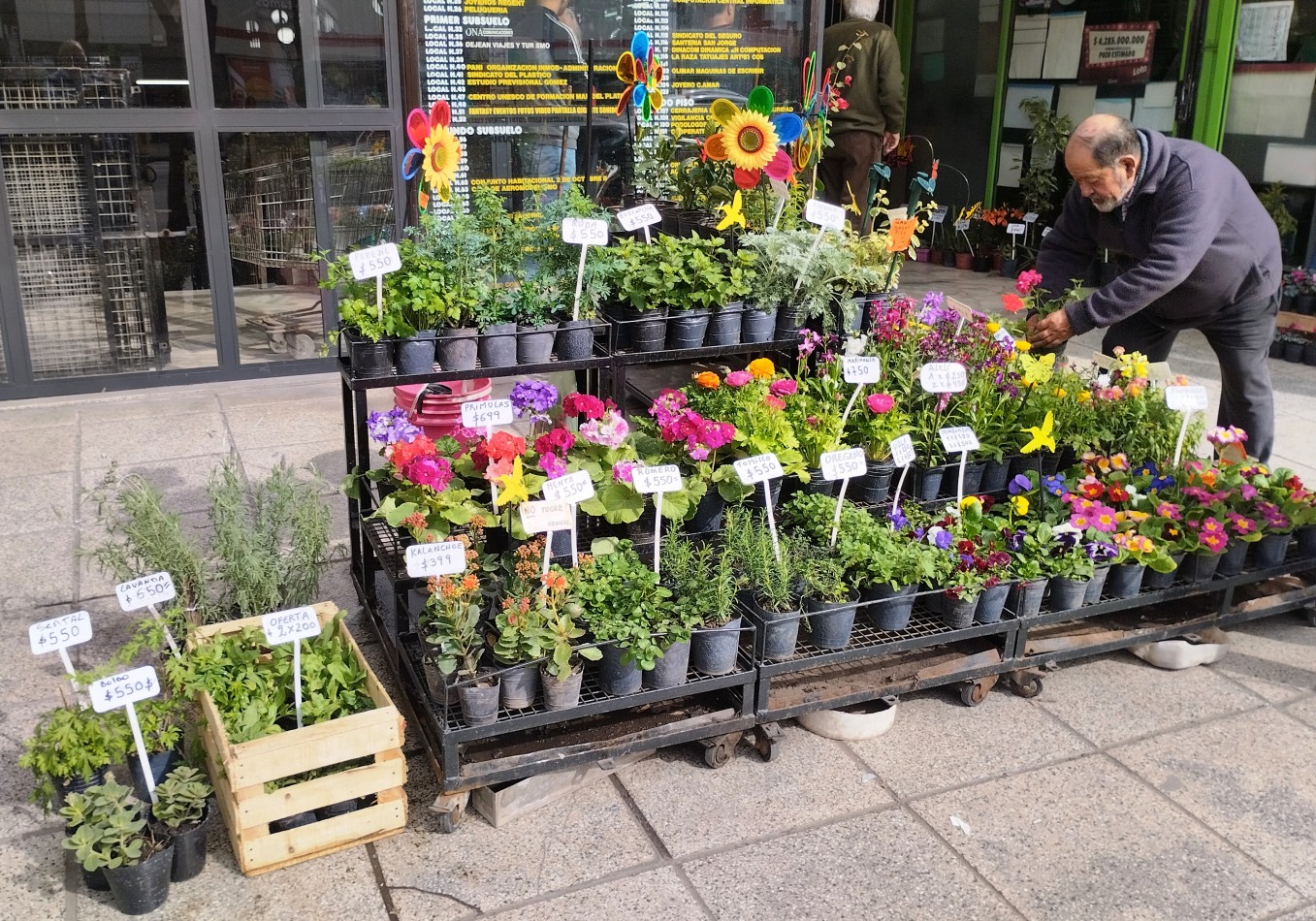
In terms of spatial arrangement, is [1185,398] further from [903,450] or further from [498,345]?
[498,345]

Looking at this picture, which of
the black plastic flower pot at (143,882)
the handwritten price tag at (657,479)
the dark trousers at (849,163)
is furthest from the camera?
the dark trousers at (849,163)

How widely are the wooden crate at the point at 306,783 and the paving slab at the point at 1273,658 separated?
271cm

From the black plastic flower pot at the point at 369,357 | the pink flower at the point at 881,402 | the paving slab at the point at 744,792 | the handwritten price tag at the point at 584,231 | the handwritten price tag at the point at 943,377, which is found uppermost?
the handwritten price tag at the point at 584,231

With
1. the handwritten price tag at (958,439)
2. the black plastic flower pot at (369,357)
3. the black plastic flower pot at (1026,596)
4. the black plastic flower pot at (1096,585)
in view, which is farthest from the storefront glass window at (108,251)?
the black plastic flower pot at (1096,585)

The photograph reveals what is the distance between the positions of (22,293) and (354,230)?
1764 millimetres

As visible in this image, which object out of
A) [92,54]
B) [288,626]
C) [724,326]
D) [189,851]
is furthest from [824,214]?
[92,54]

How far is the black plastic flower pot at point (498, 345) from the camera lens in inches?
145

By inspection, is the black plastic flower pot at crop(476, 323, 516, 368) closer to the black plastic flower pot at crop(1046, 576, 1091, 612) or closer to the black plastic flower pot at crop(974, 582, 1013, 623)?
the black plastic flower pot at crop(974, 582, 1013, 623)

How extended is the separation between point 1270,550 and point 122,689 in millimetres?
3605

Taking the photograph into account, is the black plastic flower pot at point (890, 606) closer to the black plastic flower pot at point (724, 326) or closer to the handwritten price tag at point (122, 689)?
the black plastic flower pot at point (724, 326)

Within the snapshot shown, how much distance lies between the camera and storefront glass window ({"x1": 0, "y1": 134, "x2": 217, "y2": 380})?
5832 millimetres

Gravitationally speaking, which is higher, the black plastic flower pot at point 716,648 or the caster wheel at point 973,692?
the black plastic flower pot at point 716,648

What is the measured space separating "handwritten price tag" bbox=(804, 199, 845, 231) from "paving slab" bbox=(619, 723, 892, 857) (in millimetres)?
1765

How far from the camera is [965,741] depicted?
10.9 ft
